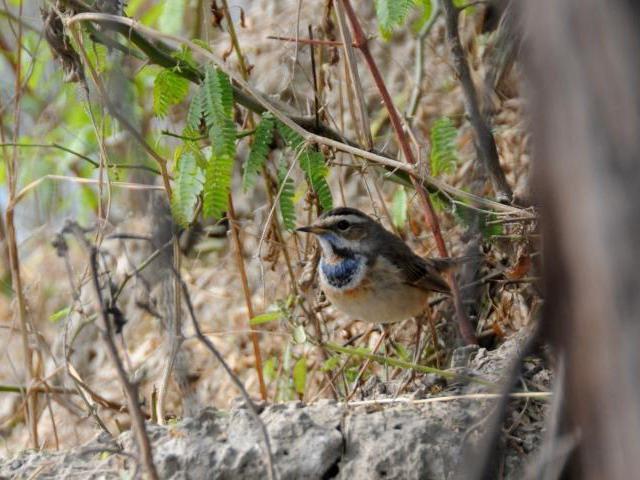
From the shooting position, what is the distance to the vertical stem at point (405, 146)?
16.6ft

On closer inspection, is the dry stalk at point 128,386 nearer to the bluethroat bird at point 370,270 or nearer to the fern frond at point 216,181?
the fern frond at point 216,181

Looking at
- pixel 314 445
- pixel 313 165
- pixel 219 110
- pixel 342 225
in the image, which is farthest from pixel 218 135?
pixel 314 445

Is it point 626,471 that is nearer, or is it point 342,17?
point 626,471

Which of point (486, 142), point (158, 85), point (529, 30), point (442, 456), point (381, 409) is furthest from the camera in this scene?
point (486, 142)

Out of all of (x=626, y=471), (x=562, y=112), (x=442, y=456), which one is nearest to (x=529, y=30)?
(x=562, y=112)

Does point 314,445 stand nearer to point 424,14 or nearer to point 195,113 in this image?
point 195,113

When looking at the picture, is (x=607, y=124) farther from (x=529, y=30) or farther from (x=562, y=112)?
(x=529, y=30)

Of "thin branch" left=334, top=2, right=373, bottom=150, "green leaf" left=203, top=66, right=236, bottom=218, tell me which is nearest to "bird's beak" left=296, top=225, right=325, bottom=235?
"thin branch" left=334, top=2, right=373, bottom=150

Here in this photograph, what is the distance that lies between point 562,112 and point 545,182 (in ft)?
0.40

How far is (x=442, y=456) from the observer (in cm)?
371

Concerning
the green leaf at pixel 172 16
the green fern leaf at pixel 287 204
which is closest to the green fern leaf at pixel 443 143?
the green fern leaf at pixel 287 204

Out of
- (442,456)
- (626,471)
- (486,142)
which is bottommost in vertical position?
(442,456)

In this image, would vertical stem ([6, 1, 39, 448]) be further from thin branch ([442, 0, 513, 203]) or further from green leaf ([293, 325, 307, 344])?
thin branch ([442, 0, 513, 203])

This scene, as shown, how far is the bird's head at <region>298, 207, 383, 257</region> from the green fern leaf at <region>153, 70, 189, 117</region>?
3.51ft
